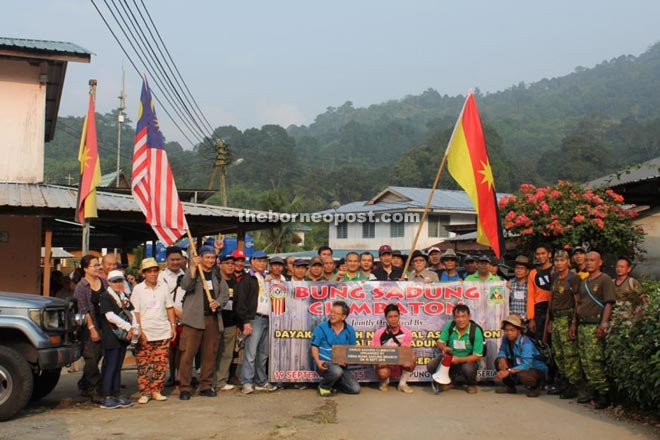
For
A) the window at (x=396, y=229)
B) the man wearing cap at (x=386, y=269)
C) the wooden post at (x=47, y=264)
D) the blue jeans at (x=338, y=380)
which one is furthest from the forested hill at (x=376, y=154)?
the blue jeans at (x=338, y=380)

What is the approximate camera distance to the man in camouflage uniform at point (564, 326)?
8766mm

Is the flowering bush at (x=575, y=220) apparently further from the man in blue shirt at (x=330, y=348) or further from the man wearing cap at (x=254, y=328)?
the man wearing cap at (x=254, y=328)

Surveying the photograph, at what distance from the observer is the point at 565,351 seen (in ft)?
28.9

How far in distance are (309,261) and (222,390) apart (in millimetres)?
2193

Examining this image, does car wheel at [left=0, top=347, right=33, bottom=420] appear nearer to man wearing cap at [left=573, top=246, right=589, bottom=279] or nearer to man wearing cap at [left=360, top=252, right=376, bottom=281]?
man wearing cap at [left=360, top=252, right=376, bottom=281]

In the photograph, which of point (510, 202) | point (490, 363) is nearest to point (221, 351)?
point (490, 363)

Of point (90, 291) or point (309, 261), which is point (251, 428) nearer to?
point (90, 291)

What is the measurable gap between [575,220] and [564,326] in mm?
6212

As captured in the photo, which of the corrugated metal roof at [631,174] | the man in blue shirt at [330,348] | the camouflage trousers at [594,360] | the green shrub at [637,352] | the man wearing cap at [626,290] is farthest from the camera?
the corrugated metal roof at [631,174]

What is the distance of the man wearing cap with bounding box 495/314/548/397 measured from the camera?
356 inches

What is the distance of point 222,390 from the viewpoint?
9.58 metres

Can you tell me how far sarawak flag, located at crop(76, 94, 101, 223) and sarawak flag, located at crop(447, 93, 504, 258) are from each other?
586 centimetres

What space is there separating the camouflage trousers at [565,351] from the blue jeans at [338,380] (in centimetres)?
254

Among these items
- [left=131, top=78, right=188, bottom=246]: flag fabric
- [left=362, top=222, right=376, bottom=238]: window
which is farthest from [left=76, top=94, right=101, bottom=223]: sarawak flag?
[left=362, top=222, right=376, bottom=238]: window
